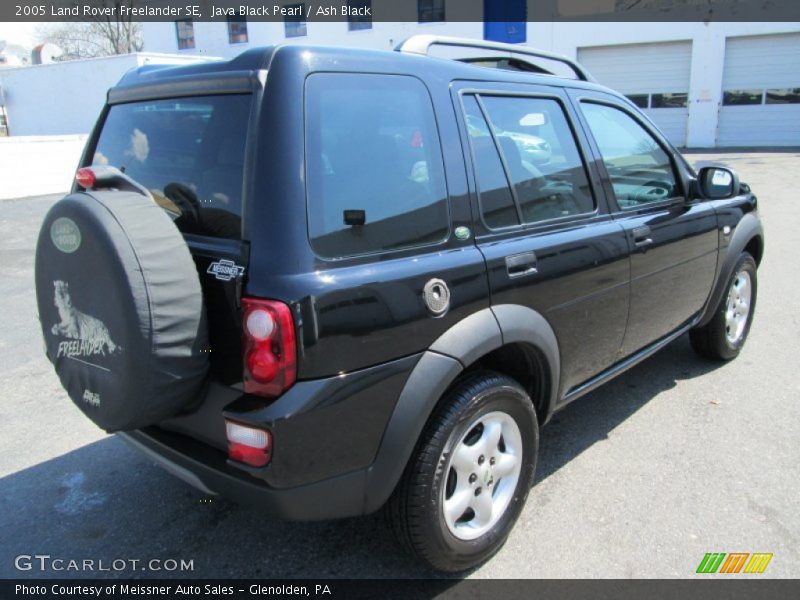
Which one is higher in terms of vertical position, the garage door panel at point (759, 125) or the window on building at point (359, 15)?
the window on building at point (359, 15)

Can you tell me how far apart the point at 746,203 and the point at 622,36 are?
2190 centimetres

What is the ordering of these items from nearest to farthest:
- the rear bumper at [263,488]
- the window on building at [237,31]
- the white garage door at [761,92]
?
1. the rear bumper at [263,488]
2. the white garage door at [761,92]
3. the window on building at [237,31]

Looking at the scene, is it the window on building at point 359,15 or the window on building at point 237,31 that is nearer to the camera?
the window on building at point 359,15

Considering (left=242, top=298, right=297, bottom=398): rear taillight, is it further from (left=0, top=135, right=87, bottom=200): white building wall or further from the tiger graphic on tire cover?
(left=0, top=135, right=87, bottom=200): white building wall

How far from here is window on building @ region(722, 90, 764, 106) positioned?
2171cm

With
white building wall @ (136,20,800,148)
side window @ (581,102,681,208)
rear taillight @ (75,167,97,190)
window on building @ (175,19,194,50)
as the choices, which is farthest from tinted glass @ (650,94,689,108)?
window on building @ (175,19,194,50)

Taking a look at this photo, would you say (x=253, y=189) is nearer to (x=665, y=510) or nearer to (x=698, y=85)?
(x=665, y=510)

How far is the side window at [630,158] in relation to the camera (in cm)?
315

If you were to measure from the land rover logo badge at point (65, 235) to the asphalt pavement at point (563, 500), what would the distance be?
133 centimetres

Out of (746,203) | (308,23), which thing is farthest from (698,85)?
(746,203)

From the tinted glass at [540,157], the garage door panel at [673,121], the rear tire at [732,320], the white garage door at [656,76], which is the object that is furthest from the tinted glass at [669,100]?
the tinted glass at [540,157]

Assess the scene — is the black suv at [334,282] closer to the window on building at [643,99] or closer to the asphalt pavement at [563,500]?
the asphalt pavement at [563,500]

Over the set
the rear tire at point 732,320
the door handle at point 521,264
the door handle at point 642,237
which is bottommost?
the rear tire at point 732,320

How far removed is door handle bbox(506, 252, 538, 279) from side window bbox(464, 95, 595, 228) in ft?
0.49
